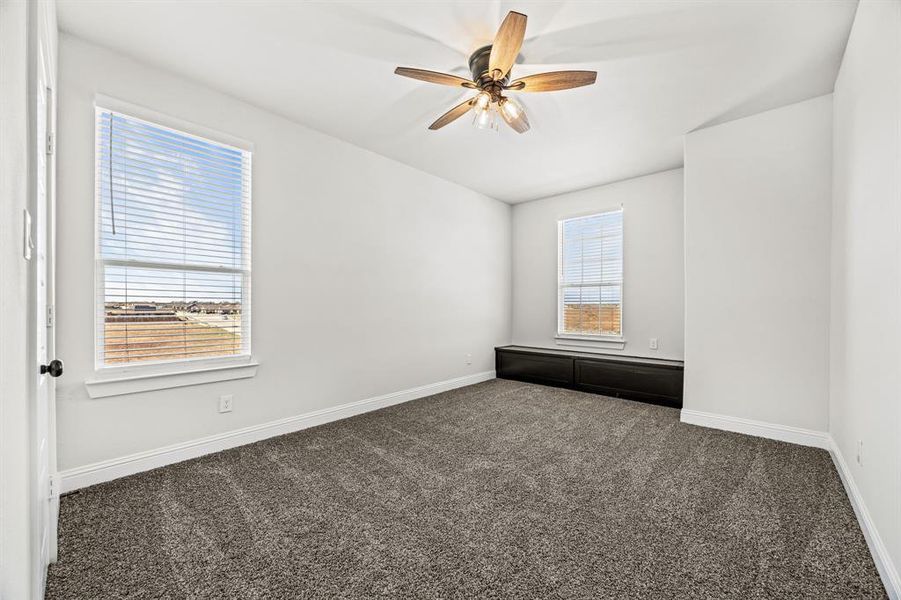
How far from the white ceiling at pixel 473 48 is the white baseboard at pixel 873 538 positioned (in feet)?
8.13

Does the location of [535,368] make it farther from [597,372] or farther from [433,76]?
[433,76]

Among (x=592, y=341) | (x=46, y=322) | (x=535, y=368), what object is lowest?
(x=535, y=368)

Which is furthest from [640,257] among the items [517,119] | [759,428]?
[517,119]

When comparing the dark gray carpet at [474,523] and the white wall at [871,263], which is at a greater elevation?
the white wall at [871,263]

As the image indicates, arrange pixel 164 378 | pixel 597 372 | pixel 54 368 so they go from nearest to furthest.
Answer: pixel 54 368 → pixel 164 378 → pixel 597 372

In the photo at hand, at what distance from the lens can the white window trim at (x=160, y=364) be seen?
2318 millimetres

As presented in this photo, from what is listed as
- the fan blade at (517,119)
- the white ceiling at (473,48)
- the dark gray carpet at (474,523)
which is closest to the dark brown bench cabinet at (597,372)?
the dark gray carpet at (474,523)

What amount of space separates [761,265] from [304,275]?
370cm

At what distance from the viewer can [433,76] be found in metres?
2.22

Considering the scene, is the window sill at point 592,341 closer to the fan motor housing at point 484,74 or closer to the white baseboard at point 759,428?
the white baseboard at point 759,428

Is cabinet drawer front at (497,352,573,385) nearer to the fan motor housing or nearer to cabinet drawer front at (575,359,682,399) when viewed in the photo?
cabinet drawer front at (575,359,682,399)

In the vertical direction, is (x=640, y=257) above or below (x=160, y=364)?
above

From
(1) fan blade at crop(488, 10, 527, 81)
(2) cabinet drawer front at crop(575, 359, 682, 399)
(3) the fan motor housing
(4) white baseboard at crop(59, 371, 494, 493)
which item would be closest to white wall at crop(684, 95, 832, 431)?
(2) cabinet drawer front at crop(575, 359, 682, 399)

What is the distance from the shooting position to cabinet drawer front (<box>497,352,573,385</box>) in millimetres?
4773
